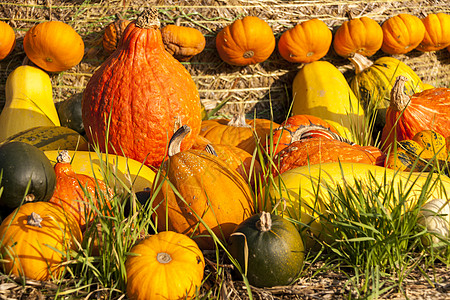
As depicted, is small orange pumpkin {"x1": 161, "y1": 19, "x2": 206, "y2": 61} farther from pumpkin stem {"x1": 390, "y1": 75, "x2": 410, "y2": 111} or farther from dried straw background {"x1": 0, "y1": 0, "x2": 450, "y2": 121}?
pumpkin stem {"x1": 390, "y1": 75, "x2": 410, "y2": 111}

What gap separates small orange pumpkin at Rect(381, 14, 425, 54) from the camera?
546 cm

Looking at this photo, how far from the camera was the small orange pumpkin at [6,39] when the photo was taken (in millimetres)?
4992

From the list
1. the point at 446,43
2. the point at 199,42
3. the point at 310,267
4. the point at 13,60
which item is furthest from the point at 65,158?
the point at 446,43

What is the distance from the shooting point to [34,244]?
7.53 ft

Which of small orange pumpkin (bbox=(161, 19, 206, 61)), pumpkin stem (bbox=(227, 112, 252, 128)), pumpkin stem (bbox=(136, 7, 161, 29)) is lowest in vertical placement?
pumpkin stem (bbox=(227, 112, 252, 128))

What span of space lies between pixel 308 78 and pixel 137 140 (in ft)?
8.05

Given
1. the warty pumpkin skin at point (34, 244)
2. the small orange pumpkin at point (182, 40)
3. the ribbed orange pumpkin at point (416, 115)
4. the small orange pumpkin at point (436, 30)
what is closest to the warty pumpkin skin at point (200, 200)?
the warty pumpkin skin at point (34, 244)

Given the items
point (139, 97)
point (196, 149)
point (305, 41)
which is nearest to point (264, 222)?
point (196, 149)

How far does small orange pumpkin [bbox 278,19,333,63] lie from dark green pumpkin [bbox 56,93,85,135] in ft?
7.27

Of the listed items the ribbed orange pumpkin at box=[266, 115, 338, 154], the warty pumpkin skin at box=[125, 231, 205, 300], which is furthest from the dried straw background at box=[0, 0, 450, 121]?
the warty pumpkin skin at box=[125, 231, 205, 300]

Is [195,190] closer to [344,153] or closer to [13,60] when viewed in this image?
[344,153]

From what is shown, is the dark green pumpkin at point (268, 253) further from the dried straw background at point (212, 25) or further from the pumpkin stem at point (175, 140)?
the dried straw background at point (212, 25)

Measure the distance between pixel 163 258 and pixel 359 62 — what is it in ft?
13.1

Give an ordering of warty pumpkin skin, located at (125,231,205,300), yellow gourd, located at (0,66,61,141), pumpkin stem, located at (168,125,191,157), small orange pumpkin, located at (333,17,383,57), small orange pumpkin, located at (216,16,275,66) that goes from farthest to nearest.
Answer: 1. small orange pumpkin, located at (333,17,383,57)
2. small orange pumpkin, located at (216,16,275,66)
3. yellow gourd, located at (0,66,61,141)
4. pumpkin stem, located at (168,125,191,157)
5. warty pumpkin skin, located at (125,231,205,300)
